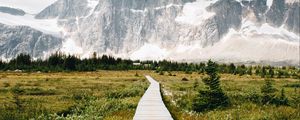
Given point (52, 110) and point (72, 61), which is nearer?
point (52, 110)

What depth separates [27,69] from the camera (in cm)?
17000

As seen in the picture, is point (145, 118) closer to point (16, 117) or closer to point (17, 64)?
point (16, 117)

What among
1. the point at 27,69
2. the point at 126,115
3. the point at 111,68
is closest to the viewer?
the point at 126,115

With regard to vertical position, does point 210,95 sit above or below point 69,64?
below

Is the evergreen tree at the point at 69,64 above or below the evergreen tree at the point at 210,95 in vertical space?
above

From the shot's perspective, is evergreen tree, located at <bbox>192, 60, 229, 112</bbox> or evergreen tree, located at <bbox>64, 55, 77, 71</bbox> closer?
evergreen tree, located at <bbox>192, 60, 229, 112</bbox>

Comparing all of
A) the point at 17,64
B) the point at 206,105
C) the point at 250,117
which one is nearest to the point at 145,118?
the point at 250,117

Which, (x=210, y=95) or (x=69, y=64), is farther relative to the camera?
(x=69, y=64)

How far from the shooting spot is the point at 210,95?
126 feet

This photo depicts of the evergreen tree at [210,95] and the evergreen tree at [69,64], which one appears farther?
the evergreen tree at [69,64]

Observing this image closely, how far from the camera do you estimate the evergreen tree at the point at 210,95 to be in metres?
37.2

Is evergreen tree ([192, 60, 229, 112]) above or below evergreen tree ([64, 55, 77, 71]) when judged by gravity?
below

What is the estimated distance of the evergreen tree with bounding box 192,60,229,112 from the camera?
37250mm

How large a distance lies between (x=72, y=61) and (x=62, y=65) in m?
3.97
